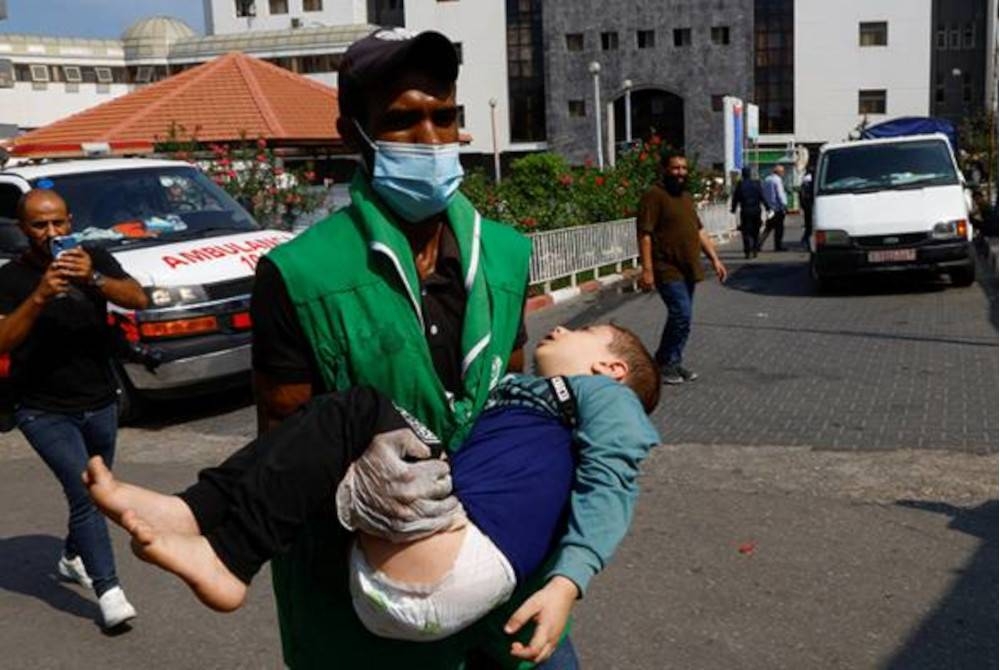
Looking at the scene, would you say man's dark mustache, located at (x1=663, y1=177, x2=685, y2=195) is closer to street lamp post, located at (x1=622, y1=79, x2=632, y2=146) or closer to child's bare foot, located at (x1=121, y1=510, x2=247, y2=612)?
child's bare foot, located at (x1=121, y1=510, x2=247, y2=612)

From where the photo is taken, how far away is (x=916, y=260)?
1479 cm

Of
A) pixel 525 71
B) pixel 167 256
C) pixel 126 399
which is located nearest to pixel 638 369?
pixel 167 256

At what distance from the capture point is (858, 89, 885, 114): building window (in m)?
60.0

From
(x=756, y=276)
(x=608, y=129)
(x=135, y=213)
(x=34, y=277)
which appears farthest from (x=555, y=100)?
(x=34, y=277)

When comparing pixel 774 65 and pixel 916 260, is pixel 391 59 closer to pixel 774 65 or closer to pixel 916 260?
pixel 916 260

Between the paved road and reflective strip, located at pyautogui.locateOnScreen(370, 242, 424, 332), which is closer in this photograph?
reflective strip, located at pyautogui.locateOnScreen(370, 242, 424, 332)

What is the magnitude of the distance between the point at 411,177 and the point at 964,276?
1462 cm

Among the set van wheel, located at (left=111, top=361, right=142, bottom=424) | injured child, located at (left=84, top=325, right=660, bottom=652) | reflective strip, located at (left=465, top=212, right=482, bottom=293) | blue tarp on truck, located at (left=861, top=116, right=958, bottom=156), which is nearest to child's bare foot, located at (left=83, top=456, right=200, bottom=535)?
injured child, located at (left=84, top=325, right=660, bottom=652)

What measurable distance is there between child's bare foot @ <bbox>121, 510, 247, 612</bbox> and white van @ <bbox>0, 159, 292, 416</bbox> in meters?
6.60

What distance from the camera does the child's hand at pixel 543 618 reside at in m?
2.00

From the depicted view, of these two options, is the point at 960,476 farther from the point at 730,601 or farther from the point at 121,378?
the point at 121,378

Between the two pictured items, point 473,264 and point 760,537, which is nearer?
point 473,264

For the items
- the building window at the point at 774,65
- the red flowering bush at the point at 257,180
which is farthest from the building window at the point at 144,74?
the red flowering bush at the point at 257,180

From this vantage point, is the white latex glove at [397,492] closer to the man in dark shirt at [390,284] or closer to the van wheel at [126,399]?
the man in dark shirt at [390,284]
